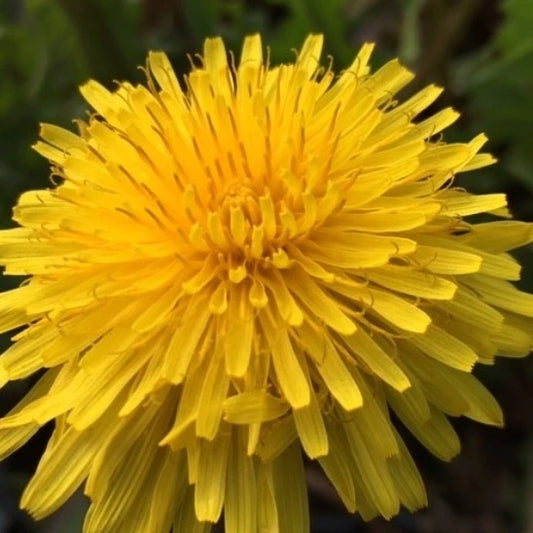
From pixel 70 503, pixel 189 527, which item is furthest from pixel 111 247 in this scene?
pixel 70 503

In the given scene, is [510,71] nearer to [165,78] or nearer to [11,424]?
[165,78]

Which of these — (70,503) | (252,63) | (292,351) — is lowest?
(70,503)

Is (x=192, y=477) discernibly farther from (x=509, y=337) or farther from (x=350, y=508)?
(x=509, y=337)

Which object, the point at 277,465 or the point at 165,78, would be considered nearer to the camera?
the point at 277,465

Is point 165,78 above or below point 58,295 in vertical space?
above

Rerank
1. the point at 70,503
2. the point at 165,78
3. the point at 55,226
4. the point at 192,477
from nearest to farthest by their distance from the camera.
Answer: the point at 192,477 < the point at 55,226 < the point at 165,78 < the point at 70,503

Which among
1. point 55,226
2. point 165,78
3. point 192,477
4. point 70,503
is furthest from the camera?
point 70,503

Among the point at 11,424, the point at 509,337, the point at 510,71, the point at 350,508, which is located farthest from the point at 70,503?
the point at 510,71
